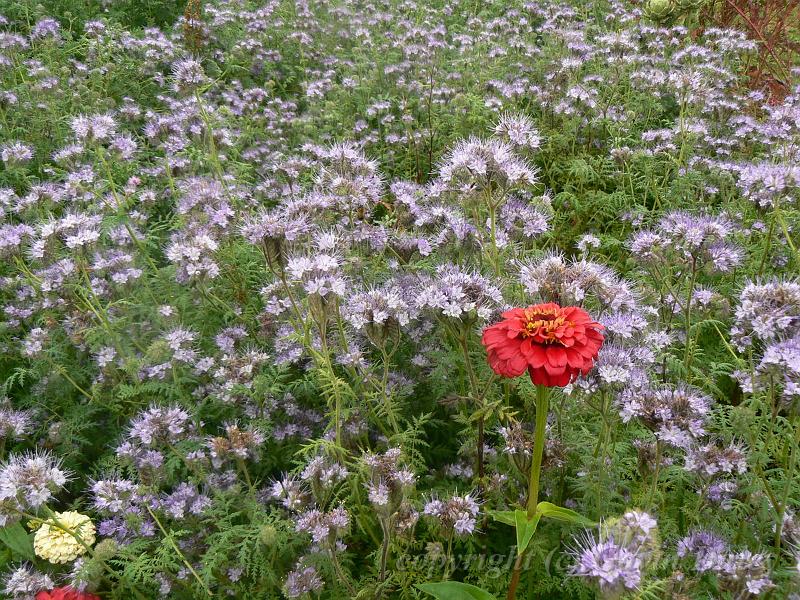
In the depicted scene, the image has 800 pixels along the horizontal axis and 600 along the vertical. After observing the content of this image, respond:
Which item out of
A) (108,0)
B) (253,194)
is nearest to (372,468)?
(253,194)

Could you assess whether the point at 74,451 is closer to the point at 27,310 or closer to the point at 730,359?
the point at 27,310

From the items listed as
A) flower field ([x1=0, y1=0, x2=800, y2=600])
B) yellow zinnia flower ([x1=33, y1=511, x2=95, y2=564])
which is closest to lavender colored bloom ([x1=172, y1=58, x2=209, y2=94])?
flower field ([x1=0, y1=0, x2=800, y2=600])

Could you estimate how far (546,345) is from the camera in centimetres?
195

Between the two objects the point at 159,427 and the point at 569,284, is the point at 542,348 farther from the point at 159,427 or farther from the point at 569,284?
the point at 159,427

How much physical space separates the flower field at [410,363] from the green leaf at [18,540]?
1 cm

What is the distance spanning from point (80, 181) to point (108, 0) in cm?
453

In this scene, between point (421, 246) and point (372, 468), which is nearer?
point (372, 468)

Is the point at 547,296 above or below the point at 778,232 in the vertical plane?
above

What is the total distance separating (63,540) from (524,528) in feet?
7.21

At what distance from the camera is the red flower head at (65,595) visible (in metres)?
2.67

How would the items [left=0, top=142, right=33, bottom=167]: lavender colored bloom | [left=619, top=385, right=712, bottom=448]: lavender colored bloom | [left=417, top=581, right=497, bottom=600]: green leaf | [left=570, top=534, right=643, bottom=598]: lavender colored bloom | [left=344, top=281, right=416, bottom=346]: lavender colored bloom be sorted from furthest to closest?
[left=0, top=142, right=33, bottom=167]: lavender colored bloom < [left=344, top=281, right=416, bottom=346]: lavender colored bloom < [left=619, top=385, right=712, bottom=448]: lavender colored bloom < [left=417, top=581, right=497, bottom=600]: green leaf < [left=570, top=534, right=643, bottom=598]: lavender colored bloom

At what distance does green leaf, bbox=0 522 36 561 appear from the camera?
3.02 meters

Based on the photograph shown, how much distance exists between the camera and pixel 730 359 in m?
3.55

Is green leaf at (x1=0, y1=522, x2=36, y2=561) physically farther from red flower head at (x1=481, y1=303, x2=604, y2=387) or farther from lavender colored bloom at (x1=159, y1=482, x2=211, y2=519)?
red flower head at (x1=481, y1=303, x2=604, y2=387)
